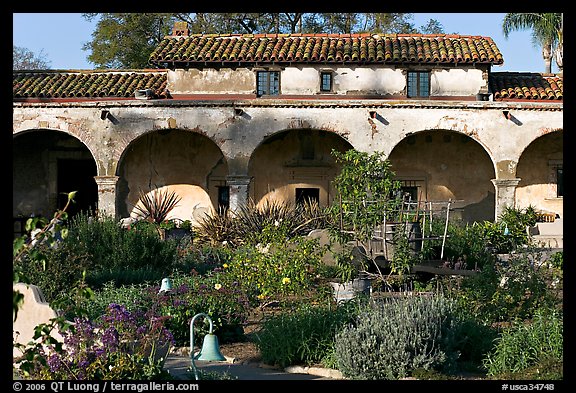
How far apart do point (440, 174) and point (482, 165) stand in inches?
49.7

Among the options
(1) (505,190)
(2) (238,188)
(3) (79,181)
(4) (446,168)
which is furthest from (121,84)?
(1) (505,190)

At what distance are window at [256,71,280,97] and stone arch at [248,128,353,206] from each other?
51.1 inches

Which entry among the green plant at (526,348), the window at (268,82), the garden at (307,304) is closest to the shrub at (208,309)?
the garden at (307,304)

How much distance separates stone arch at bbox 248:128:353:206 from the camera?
79.3 ft

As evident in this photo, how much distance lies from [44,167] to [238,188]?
684 centimetres

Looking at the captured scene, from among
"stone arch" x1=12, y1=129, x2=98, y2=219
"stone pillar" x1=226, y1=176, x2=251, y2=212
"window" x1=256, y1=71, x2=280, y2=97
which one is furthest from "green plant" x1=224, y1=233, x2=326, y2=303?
"stone arch" x1=12, y1=129, x2=98, y2=219

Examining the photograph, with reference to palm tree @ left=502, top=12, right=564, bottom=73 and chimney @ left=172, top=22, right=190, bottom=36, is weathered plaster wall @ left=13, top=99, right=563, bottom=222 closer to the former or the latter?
chimney @ left=172, top=22, right=190, bottom=36

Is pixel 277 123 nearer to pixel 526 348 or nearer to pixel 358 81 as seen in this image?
pixel 358 81

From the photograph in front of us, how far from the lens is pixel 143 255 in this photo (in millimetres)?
15039

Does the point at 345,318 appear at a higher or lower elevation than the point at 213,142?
lower

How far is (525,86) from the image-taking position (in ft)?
77.2
